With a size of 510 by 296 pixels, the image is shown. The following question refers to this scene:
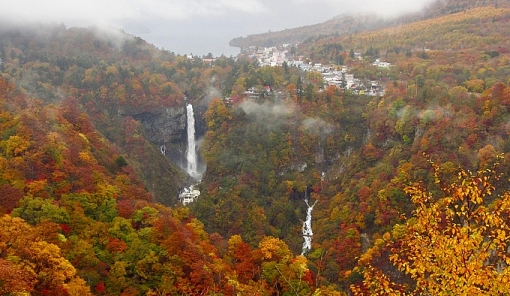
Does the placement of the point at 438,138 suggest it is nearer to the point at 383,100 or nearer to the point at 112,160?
the point at 383,100

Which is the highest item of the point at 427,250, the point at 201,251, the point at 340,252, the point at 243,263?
the point at 427,250

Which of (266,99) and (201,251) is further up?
(266,99)

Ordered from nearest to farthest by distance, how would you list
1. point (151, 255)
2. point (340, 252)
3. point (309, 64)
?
point (151, 255) < point (340, 252) < point (309, 64)

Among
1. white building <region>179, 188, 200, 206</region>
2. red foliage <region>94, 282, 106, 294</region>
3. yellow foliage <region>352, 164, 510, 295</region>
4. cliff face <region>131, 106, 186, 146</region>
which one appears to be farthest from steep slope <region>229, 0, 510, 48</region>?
yellow foliage <region>352, 164, 510, 295</region>

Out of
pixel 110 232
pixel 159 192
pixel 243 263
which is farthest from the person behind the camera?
pixel 159 192

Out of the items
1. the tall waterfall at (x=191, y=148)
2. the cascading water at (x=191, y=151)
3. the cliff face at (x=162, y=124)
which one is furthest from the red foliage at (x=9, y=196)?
the cliff face at (x=162, y=124)

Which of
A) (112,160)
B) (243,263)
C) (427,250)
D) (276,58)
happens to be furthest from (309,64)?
(427,250)

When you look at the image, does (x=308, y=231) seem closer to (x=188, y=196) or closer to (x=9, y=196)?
(x=188, y=196)

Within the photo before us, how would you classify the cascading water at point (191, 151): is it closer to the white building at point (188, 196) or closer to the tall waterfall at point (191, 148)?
the tall waterfall at point (191, 148)
